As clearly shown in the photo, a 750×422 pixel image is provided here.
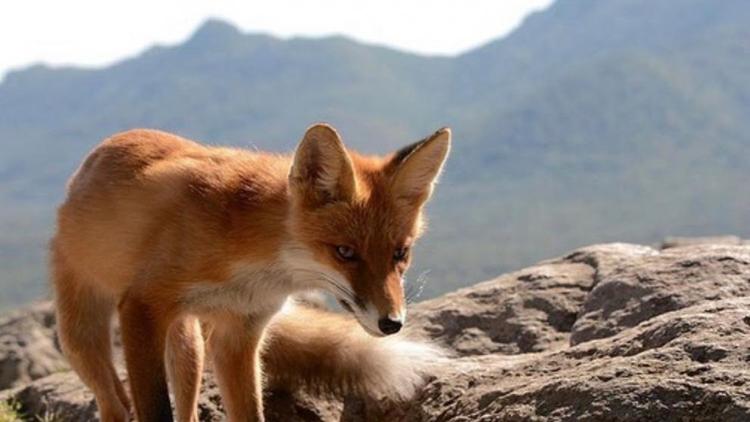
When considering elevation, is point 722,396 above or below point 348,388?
above

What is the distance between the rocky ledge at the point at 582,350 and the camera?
16.0 feet

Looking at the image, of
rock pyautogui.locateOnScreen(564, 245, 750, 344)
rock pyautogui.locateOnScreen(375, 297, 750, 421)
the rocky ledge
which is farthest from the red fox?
rock pyautogui.locateOnScreen(564, 245, 750, 344)

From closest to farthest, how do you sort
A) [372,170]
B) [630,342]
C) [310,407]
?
[630,342], [372,170], [310,407]

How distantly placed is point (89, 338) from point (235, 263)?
1.60m

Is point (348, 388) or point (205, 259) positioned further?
point (348, 388)

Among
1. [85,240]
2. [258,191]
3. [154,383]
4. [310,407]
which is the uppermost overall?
[258,191]

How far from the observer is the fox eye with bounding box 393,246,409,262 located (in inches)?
Result: 223

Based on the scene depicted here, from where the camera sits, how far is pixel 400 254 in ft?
18.7

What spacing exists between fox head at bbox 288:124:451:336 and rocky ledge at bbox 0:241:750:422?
0.95 metres

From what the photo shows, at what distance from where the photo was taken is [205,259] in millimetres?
5938

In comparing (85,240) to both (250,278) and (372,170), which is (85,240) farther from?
(372,170)

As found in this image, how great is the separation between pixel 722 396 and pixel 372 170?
237 centimetres

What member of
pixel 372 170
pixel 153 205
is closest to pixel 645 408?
pixel 372 170

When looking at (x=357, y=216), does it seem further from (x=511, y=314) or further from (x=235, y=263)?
(x=511, y=314)
